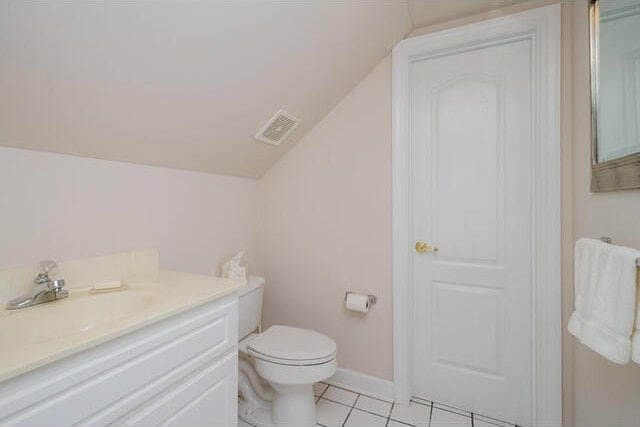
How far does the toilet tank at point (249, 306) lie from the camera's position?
1647mm

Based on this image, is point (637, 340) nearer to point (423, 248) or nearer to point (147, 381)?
point (423, 248)

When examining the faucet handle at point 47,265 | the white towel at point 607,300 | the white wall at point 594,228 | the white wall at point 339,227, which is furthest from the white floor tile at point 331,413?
the faucet handle at point 47,265

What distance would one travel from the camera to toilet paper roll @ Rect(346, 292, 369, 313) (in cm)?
175

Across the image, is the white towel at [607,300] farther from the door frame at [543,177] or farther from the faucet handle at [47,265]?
the faucet handle at [47,265]

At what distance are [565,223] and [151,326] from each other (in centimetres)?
176

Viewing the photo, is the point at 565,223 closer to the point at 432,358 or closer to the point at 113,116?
the point at 432,358

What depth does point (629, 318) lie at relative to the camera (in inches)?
29.8

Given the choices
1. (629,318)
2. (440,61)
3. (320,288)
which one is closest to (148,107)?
(320,288)

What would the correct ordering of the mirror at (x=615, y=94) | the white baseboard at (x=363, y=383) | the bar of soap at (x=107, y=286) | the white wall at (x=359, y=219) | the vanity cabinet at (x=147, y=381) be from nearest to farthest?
the vanity cabinet at (x=147, y=381), the mirror at (x=615, y=94), the bar of soap at (x=107, y=286), the white wall at (x=359, y=219), the white baseboard at (x=363, y=383)

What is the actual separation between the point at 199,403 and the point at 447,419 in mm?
1320

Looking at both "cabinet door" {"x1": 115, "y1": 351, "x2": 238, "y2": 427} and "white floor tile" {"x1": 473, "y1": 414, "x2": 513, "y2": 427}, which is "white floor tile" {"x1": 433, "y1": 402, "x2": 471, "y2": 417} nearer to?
"white floor tile" {"x1": 473, "y1": 414, "x2": 513, "y2": 427}

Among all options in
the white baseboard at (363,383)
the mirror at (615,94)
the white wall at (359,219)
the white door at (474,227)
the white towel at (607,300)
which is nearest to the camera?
the white towel at (607,300)

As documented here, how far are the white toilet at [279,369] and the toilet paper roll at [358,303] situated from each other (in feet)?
0.88

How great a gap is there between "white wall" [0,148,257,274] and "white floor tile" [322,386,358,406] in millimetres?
1031
